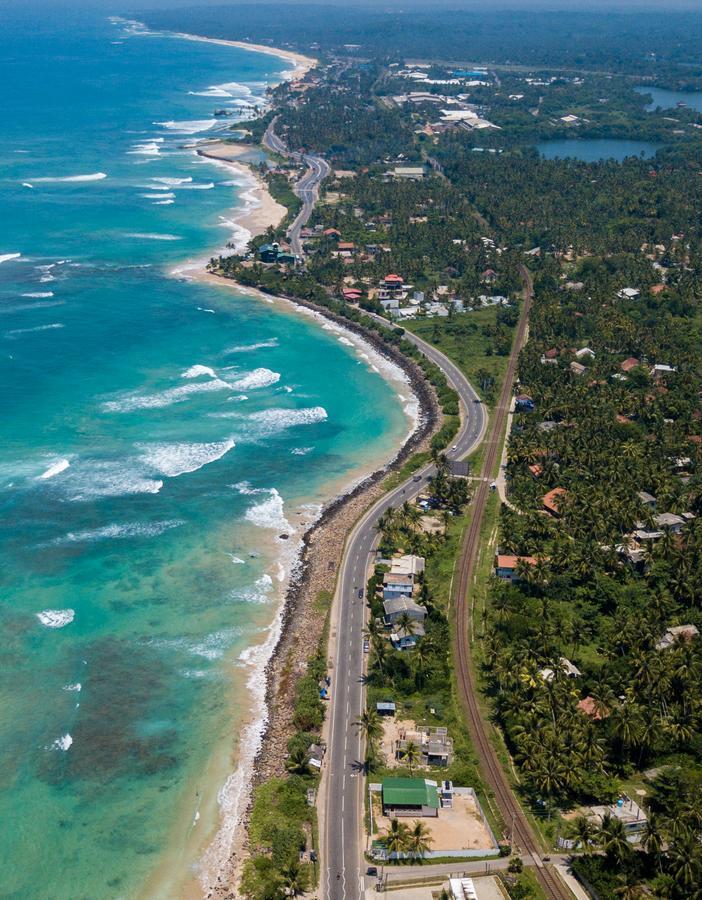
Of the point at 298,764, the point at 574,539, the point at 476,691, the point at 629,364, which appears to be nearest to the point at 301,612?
the point at 476,691

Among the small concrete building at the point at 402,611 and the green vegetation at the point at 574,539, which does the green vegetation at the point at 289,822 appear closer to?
the green vegetation at the point at 574,539

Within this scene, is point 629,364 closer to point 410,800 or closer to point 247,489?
point 247,489

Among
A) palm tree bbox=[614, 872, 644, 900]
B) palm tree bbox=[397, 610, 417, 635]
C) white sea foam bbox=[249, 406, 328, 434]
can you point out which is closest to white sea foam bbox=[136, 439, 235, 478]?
white sea foam bbox=[249, 406, 328, 434]

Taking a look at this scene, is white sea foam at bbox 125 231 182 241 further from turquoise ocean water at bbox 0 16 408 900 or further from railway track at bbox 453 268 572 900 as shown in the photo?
railway track at bbox 453 268 572 900

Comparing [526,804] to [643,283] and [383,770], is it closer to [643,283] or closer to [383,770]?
[383,770]

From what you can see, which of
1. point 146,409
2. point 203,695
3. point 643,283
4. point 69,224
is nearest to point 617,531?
point 203,695

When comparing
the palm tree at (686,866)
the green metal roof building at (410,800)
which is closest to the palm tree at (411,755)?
the green metal roof building at (410,800)
